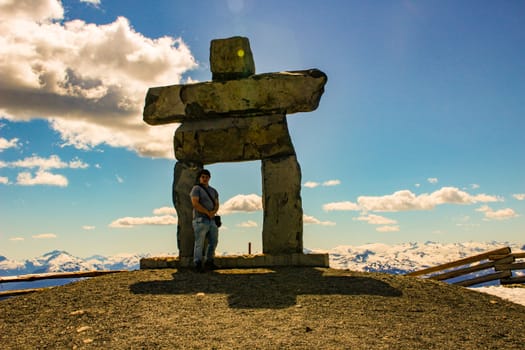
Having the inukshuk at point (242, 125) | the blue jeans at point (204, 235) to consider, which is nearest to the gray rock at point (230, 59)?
the inukshuk at point (242, 125)

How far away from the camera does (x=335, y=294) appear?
6.25m

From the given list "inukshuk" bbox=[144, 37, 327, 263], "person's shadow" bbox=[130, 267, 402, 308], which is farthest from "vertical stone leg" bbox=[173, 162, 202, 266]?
"person's shadow" bbox=[130, 267, 402, 308]

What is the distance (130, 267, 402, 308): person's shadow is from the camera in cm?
608

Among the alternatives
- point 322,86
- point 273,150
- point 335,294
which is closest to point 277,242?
point 273,150

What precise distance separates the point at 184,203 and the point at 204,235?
1.39m

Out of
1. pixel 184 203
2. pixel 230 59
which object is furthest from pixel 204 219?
pixel 230 59

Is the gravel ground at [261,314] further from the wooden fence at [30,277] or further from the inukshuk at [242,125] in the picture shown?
the wooden fence at [30,277]

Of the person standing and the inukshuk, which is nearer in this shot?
the person standing

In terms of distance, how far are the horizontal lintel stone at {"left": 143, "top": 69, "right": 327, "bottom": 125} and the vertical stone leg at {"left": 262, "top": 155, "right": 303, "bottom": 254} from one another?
115cm

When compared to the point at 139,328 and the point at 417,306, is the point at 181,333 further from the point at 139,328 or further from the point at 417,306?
the point at 417,306

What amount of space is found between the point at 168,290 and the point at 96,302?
3.48 feet

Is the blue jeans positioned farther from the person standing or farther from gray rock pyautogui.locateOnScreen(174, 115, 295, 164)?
gray rock pyautogui.locateOnScreen(174, 115, 295, 164)

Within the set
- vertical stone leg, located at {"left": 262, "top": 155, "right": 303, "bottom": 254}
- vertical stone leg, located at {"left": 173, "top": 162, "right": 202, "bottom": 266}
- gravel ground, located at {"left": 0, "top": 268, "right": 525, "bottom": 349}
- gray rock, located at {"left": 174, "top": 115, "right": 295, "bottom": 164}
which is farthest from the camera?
vertical stone leg, located at {"left": 173, "top": 162, "right": 202, "bottom": 266}

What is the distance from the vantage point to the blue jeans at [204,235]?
26.4ft
